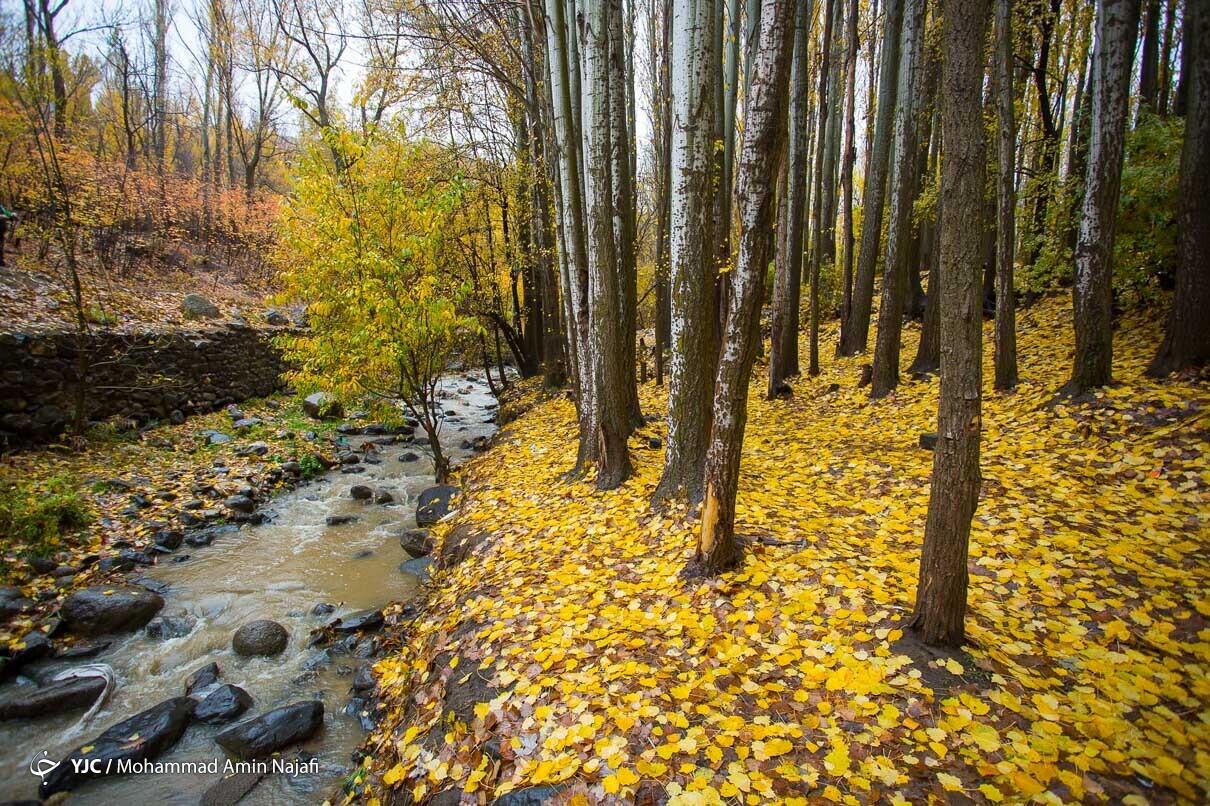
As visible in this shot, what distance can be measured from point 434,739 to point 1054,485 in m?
5.48

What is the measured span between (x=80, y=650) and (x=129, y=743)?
6.40ft

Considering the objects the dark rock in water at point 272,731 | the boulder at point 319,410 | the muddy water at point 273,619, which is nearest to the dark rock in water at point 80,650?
the muddy water at point 273,619

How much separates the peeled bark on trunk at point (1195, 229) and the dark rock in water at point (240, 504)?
1233cm

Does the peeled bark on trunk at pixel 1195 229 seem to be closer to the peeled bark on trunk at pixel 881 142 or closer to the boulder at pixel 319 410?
the peeled bark on trunk at pixel 881 142

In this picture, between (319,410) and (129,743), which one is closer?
(129,743)

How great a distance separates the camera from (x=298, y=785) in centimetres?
371

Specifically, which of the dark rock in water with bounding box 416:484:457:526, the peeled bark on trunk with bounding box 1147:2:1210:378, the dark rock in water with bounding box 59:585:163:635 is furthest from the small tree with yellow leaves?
the peeled bark on trunk with bounding box 1147:2:1210:378

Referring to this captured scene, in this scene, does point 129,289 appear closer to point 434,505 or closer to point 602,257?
point 434,505

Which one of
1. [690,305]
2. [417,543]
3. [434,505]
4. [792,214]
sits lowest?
[417,543]

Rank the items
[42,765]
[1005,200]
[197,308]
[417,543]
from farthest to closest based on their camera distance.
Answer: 1. [197,308]
2. [417,543]
3. [1005,200]
4. [42,765]

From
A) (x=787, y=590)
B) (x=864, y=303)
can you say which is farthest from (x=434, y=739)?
(x=864, y=303)

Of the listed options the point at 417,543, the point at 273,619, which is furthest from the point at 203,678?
the point at 417,543

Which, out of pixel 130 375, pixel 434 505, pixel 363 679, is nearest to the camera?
pixel 363 679

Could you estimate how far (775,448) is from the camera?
6.89 metres
